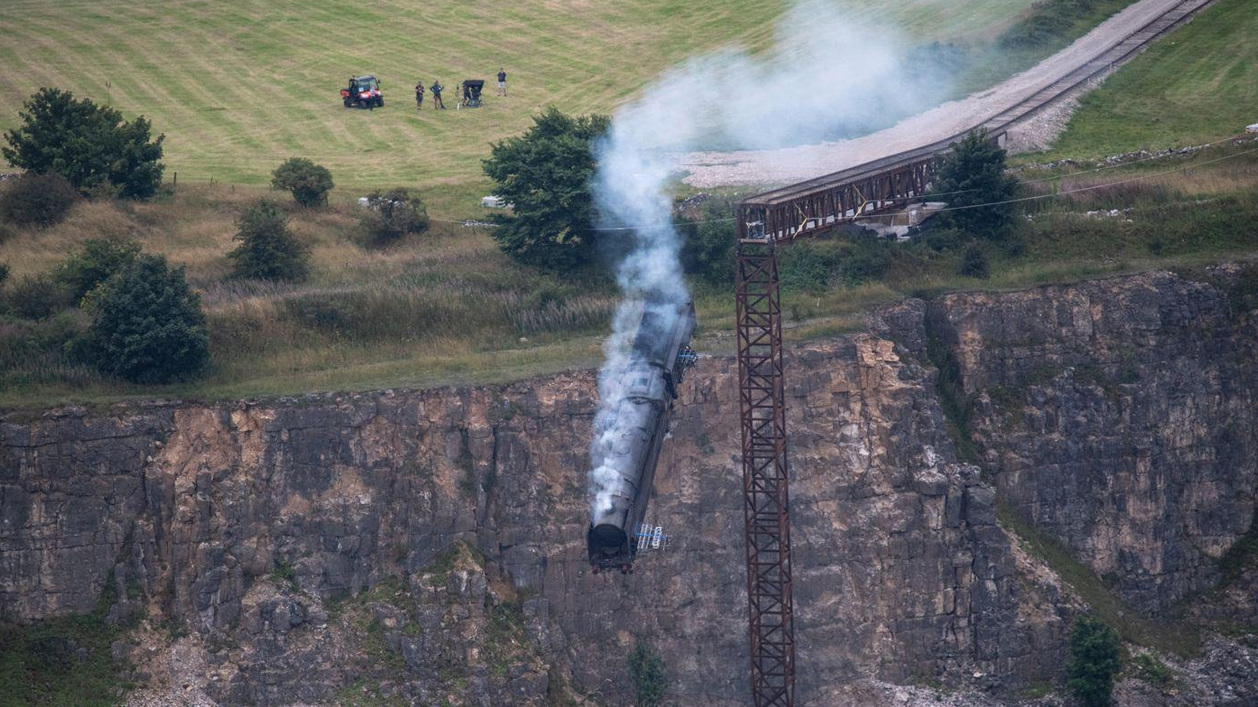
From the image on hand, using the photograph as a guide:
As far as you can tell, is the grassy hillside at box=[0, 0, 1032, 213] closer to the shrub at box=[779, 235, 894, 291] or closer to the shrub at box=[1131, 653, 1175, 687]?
the shrub at box=[779, 235, 894, 291]

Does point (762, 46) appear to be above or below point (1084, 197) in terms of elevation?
above

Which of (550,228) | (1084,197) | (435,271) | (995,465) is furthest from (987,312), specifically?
(435,271)

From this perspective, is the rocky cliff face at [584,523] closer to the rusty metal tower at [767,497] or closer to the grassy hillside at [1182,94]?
the rusty metal tower at [767,497]

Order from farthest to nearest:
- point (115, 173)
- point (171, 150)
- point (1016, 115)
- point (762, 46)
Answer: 1. point (762, 46)
2. point (171, 150)
3. point (1016, 115)
4. point (115, 173)

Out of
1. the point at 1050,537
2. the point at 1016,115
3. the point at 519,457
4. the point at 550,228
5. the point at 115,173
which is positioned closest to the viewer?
the point at 519,457

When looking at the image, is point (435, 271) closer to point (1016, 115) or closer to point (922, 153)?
point (922, 153)

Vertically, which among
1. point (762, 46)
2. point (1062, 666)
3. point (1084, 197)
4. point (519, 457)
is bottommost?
point (1062, 666)

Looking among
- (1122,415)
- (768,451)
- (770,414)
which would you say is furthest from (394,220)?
(1122,415)

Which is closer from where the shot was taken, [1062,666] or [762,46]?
[1062,666]
